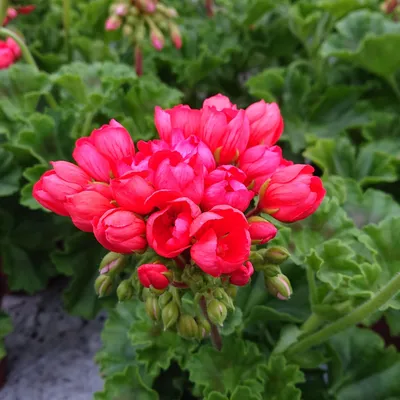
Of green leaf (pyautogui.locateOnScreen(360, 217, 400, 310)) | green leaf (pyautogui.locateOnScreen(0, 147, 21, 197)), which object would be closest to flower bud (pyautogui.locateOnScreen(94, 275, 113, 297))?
green leaf (pyautogui.locateOnScreen(360, 217, 400, 310))

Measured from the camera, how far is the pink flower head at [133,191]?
71 cm

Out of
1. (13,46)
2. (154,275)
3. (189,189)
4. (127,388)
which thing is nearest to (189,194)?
(189,189)

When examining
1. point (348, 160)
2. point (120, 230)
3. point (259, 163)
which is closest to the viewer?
point (120, 230)

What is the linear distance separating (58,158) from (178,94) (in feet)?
1.26

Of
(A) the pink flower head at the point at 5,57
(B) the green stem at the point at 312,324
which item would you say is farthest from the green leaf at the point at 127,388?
(A) the pink flower head at the point at 5,57

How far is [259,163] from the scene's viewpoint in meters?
0.81

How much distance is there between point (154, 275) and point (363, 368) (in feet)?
2.49

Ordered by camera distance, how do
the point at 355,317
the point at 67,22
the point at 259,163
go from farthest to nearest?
the point at 67,22 < the point at 355,317 < the point at 259,163

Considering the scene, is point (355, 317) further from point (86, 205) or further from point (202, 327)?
point (86, 205)

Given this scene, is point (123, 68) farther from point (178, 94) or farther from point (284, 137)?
point (284, 137)

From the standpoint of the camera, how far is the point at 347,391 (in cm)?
127

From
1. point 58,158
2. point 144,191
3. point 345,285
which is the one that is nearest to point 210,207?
point 144,191

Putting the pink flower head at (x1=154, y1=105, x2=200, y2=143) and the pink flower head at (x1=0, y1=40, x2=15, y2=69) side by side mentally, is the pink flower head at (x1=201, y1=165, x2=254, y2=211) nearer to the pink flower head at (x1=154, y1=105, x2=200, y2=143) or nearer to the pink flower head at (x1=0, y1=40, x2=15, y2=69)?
the pink flower head at (x1=154, y1=105, x2=200, y2=143)

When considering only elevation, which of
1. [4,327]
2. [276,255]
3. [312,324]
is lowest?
[4,327]
